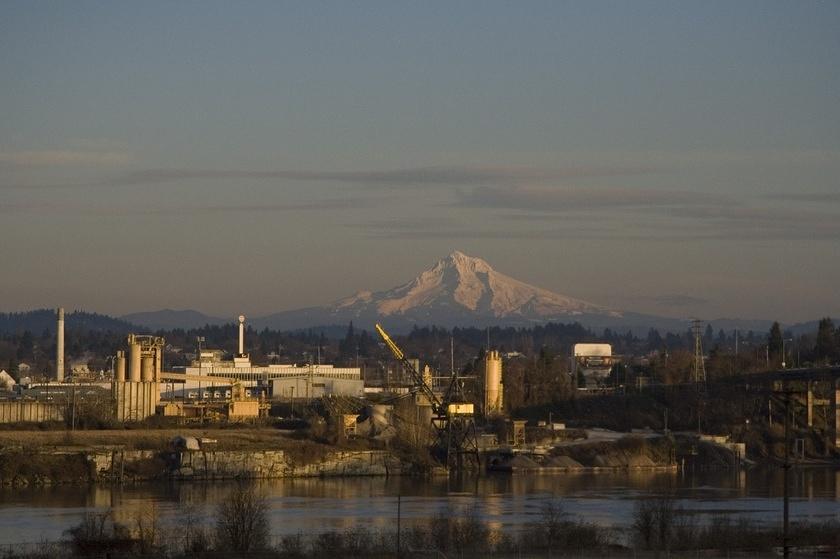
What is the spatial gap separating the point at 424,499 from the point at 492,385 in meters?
36.9

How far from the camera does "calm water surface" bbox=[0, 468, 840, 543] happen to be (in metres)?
47.6

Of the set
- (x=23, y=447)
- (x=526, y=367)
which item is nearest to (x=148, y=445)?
(x=23, y=447)

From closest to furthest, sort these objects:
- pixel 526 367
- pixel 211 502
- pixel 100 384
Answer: pixel 211 502
pixel 100 384
pixel 526 367

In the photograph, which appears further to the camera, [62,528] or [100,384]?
[100,384]

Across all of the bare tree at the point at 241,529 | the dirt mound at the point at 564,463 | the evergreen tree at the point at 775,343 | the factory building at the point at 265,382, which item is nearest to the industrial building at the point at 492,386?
the factory building at the point at 265,382

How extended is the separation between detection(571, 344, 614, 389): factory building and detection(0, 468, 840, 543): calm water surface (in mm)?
56077

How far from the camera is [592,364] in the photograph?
169 metres

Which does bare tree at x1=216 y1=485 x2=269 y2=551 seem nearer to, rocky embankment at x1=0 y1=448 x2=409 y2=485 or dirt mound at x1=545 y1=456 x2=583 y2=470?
rocky embankment at x1=0 y1=448 x2=409 y2=485

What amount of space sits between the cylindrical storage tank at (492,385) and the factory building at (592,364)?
28.4 m

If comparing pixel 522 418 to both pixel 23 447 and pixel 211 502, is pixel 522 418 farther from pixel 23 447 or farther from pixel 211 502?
pixel 211 502

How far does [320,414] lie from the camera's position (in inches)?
3354

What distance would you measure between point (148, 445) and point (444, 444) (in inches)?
573

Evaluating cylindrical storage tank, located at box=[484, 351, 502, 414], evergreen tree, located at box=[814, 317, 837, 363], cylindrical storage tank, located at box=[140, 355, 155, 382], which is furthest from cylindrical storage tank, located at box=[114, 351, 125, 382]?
evergreen tree, located at box=[814, 317, 837, 363]

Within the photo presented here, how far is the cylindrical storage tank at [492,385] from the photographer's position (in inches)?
3642
